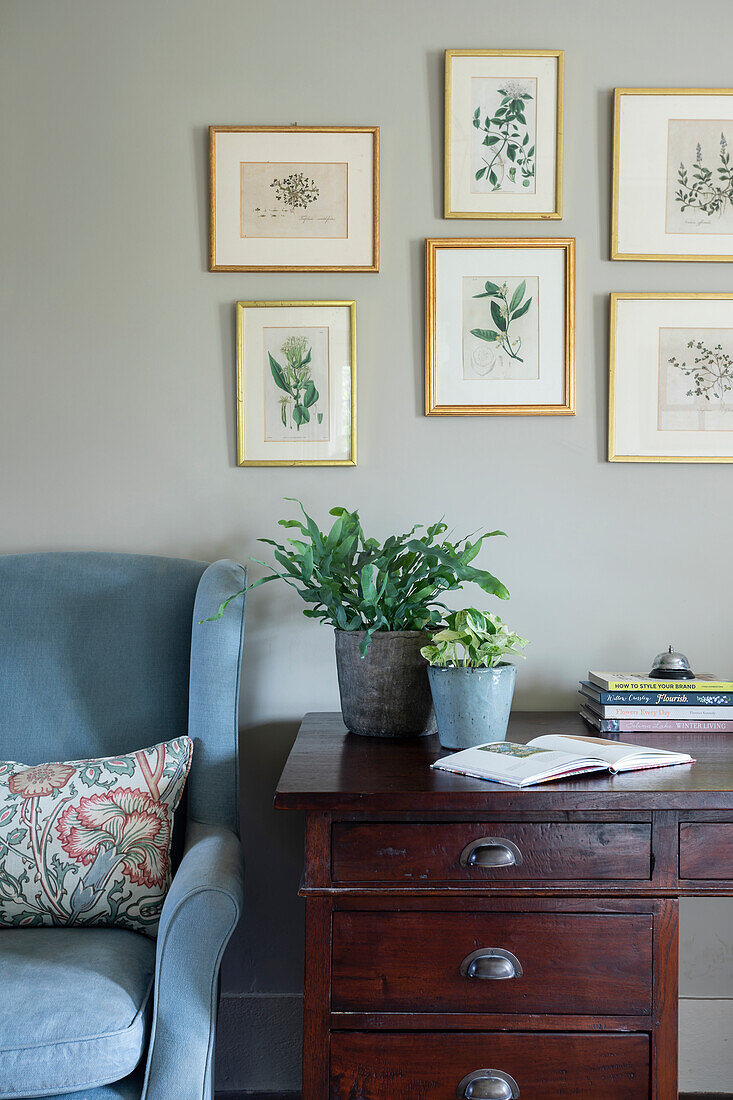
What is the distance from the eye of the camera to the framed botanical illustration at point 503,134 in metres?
1.83

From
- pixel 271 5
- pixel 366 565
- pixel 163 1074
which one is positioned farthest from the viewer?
pixel 271 5

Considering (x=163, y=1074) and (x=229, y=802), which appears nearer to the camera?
(x=163, y=1074)

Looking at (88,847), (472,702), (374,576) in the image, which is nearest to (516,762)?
(472,702)

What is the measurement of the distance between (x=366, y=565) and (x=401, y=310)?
664 millimetres

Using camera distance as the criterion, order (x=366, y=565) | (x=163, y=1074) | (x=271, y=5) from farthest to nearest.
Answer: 1. (x=271, y=5)
2. (x=366, y=565)
3. (x=163, y=1074)

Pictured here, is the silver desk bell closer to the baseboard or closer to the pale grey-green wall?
the pale grey-green wall

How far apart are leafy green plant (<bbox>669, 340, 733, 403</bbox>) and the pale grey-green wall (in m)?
0.16

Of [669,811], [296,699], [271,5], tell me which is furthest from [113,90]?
[669,811]

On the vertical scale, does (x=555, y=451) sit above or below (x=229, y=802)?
above

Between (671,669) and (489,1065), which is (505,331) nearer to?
(671,669)

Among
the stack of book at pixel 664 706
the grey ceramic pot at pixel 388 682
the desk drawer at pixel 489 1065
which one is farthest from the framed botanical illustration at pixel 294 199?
the desk drawer at pixel 489 1065

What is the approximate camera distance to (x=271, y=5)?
183 cm

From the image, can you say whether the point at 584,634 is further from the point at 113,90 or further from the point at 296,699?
the point at 113,90

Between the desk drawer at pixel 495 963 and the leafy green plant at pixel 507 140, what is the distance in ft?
4.87
